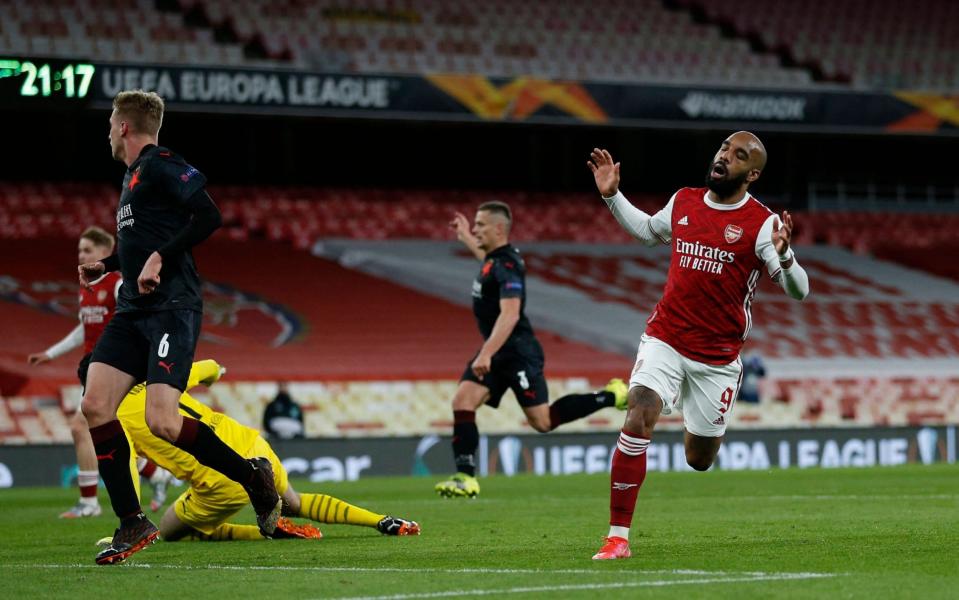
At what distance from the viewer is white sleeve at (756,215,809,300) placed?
300 inches

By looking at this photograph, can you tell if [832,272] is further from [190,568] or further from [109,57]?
[190,568]

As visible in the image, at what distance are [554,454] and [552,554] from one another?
38.1 ft

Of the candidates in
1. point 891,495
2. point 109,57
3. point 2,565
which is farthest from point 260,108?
point 2,565

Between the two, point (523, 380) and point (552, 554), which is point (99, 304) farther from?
point (552, 554)

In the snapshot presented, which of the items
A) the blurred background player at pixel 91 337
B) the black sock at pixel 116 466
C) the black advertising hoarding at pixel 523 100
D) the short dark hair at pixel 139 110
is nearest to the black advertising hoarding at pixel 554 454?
the blurred background player at pixel 91 337

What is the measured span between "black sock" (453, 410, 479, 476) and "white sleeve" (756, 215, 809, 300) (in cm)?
524

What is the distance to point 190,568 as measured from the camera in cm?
722

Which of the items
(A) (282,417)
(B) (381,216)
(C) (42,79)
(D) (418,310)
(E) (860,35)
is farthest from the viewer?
(E) (860,35)

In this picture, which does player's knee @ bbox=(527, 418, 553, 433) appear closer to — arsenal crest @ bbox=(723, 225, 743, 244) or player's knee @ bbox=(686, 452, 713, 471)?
player's knee @ bbox=(686, 452, 713, 471)

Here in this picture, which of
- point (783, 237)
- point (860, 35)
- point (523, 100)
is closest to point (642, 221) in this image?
point (783, 237)

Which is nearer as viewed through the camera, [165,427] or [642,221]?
[165,427]

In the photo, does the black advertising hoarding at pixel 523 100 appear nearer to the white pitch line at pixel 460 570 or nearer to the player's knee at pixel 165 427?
the player's knee at pixel 165 427

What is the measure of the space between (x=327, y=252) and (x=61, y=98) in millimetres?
16005

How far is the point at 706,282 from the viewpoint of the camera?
7.93 m
